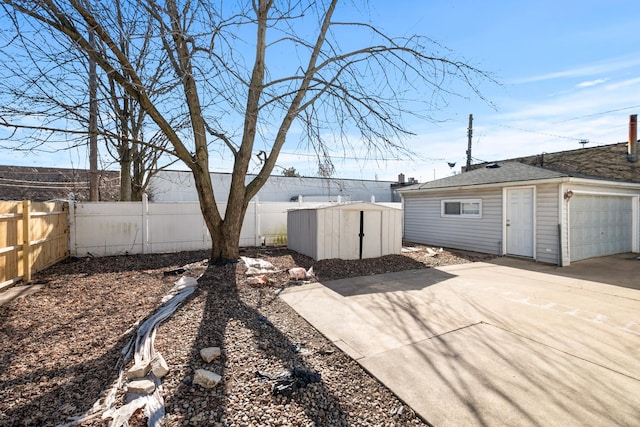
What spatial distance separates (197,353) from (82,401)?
0.87 meters

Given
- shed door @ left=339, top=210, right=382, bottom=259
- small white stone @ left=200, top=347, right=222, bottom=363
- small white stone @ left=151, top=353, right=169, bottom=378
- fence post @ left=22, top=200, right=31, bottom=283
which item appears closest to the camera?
small white stone @ left=151, top=353, right=169, bottom=378

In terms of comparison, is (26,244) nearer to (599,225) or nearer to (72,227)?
(72,227)

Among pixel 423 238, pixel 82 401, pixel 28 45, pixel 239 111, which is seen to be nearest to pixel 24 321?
pixel 82 401

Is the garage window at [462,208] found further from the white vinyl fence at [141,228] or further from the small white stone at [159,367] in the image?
the small white stone at [159,367]

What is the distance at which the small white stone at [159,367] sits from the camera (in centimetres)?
241

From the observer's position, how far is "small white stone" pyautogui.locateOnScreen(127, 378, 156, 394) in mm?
2170

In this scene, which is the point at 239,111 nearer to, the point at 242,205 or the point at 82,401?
the point at 242,205

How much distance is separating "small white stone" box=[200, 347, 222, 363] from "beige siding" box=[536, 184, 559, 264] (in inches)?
333

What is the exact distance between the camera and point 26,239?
5.13 m

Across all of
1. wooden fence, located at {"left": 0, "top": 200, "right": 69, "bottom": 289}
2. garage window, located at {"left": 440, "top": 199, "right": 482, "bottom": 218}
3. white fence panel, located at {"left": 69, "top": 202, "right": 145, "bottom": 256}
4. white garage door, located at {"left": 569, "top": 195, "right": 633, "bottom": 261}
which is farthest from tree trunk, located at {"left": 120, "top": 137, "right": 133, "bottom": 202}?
white garage door, located at {"left": 569, "top": 195, "right": 633, "bottom": 261}

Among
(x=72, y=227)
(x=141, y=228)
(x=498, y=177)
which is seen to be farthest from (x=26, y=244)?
(x=498, y=177)

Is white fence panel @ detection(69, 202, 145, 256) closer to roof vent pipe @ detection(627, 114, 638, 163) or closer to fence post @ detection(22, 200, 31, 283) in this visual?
fence post @ detection(22, 200, 31, 283)

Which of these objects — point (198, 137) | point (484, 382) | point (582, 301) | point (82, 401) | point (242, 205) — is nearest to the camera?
point (82, 401)

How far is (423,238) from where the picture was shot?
11430mm
